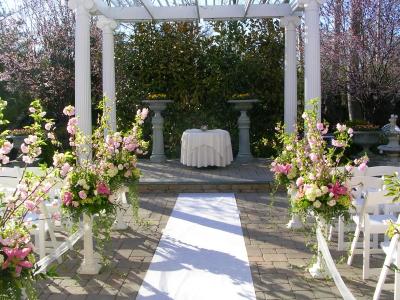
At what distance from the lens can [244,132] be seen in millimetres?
10953

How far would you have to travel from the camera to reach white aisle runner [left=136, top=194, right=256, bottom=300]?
3.88 metres

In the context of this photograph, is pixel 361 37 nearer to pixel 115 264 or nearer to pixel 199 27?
pixel 199 27

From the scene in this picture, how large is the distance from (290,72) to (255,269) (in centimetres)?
601

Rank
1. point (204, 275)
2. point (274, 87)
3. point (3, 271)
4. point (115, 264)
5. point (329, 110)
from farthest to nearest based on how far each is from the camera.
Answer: point (329, 110) < point (274, 87) < point (115, 264) < point (204, 275) < point (3, 271)

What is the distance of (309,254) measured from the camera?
15.7ft

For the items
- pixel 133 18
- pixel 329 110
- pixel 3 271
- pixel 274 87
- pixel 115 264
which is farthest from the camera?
pixel 329 110

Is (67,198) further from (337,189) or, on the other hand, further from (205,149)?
(205,149)

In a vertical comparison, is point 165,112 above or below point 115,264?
above

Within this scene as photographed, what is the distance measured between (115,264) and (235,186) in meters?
3.92

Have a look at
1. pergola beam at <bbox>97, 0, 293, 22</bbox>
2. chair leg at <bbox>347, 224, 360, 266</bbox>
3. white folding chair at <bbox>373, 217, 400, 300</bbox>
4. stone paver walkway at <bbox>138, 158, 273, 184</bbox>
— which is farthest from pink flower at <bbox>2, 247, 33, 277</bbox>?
pergola beam at <bbox>97, 0, 293, 22</bbox>

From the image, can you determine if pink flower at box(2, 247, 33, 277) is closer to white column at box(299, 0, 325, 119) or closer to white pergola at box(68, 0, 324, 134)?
white column at box(299, 0, 325, 119)

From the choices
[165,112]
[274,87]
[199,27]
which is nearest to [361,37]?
[274,87]

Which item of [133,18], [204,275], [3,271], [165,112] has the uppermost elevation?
[133,18]

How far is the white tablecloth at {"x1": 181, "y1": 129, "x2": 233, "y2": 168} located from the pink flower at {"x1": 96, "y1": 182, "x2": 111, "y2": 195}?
535cm
